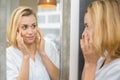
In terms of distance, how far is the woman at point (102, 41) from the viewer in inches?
45.1

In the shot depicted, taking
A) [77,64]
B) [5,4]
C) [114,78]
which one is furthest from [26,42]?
[114,78]

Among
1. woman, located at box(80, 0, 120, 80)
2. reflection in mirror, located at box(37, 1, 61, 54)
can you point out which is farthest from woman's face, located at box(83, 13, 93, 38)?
reflection in mirror, located at box(37, 1, 61, 54)

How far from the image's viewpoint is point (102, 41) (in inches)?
45.9

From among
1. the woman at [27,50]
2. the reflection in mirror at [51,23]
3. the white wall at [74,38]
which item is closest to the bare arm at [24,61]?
the woman at [27,50]

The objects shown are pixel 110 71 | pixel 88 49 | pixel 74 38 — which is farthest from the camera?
pixel 74 38

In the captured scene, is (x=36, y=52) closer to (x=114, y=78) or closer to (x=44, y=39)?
(x=44, y=39)

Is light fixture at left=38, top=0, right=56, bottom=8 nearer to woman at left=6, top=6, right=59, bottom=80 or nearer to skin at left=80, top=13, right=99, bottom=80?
woman at left=6, top=6, right=59, bottom=80

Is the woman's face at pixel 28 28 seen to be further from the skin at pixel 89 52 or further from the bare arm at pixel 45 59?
A: the skin at pixel 89 52

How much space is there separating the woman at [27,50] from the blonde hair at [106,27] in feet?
0.86

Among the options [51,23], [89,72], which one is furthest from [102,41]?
[51,23]

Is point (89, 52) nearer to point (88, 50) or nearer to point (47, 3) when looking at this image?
point (88, 50)

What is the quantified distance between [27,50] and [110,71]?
42 centimetres

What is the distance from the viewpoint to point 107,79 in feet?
3.76

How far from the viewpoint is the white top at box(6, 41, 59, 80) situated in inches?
46.3
